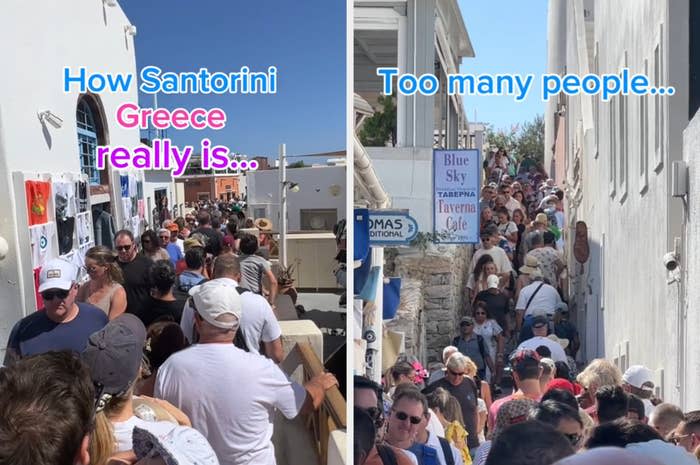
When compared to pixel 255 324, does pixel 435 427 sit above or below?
below

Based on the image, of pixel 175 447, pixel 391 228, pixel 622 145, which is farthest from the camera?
pixel 622 145

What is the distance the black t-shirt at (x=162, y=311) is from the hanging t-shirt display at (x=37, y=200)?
0.34 metres

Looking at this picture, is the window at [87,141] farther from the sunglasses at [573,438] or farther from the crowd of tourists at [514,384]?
the sunglasses at [573,438]

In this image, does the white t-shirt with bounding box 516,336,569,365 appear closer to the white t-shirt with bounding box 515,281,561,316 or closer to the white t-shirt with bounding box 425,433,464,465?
the white t-shirt with bounding box 515,281,561,316

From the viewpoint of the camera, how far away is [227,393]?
1.87 m

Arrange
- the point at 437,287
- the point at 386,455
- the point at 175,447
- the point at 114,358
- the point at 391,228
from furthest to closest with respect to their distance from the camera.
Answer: the point at 437,287 < the point at 391,228 < the point at 386,455 < the point at 114,358 < the point at 175,447

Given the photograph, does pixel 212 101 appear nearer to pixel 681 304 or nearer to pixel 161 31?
pixel 161 31

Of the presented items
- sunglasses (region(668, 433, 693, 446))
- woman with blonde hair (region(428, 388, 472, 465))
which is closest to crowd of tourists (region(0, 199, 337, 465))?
woman with blonde hair (region(428, 388, 472, 465))

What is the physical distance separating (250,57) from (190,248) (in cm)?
49

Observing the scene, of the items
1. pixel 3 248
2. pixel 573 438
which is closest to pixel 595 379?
pixel 573 438

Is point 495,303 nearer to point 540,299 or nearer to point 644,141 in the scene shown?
point 540,299

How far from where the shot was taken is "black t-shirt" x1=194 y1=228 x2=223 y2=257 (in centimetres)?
204

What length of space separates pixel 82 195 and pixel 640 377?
4.74 feet

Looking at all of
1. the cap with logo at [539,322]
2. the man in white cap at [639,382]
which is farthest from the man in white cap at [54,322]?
the man in white cap at [639,382]
